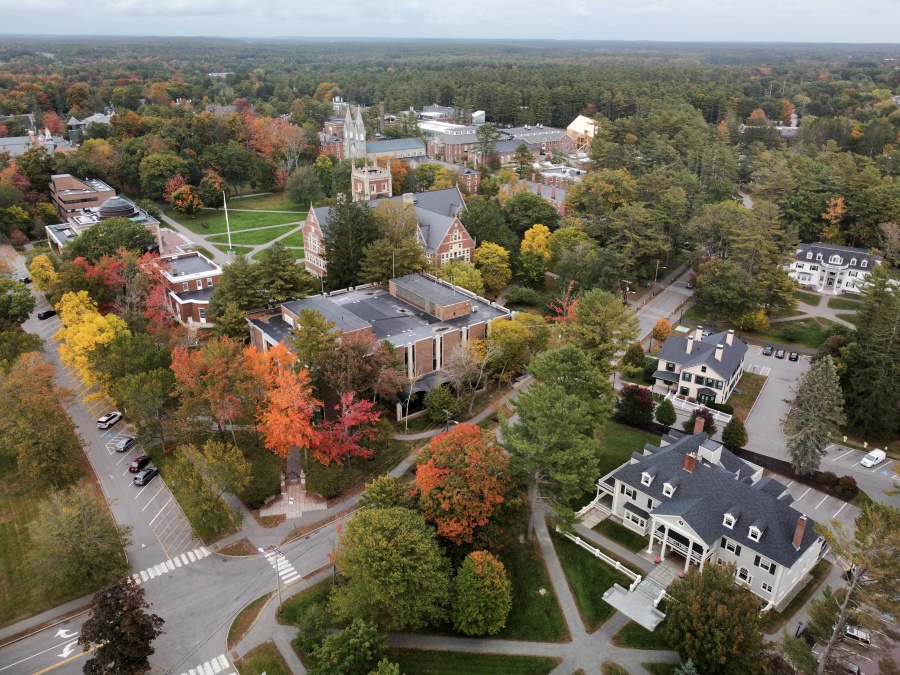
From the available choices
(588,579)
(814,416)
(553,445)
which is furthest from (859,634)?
(553,445)

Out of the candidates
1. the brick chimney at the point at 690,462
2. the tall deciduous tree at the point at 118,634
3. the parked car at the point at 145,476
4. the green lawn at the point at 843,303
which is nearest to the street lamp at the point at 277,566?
the tall deciduous tree at the point at 118,634

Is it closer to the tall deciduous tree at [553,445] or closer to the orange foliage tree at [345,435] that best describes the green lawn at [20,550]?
the orange foliage tree at [345,435]

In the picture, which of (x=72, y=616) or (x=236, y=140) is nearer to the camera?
(x=72, y=616)

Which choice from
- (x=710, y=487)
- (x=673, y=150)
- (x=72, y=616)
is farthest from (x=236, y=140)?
(x=710, y=487)

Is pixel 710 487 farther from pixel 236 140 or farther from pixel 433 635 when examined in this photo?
pixel 236 140

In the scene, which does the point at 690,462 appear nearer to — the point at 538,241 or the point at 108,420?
the point at 108,420
